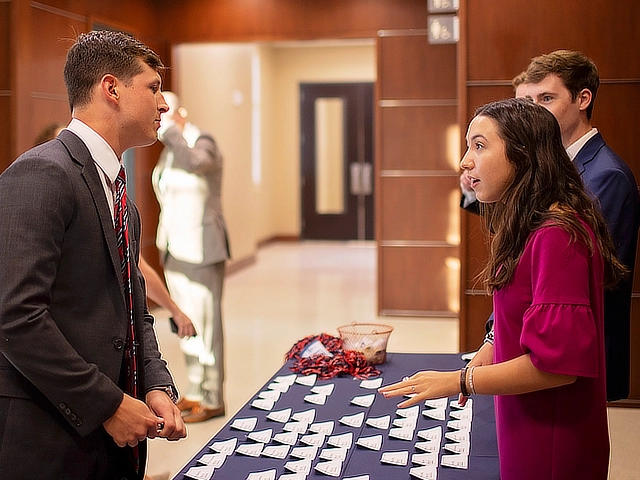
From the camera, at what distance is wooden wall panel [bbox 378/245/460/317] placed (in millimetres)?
7516

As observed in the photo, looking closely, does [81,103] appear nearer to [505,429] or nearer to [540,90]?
[505,429]

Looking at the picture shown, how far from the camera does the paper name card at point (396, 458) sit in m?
1.96

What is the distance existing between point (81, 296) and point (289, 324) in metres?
5.67

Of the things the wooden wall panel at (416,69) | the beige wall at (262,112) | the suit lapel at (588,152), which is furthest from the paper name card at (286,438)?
the beige wall at (262,112)

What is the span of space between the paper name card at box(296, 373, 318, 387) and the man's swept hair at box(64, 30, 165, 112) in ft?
3.89

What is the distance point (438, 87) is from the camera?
7.36 meters

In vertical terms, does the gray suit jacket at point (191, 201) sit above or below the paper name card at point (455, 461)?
above

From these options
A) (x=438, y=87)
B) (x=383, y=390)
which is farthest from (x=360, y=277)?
(x=383, y=390)

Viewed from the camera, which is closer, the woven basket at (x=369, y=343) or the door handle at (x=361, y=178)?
the woven basket at (x=369, y=343)

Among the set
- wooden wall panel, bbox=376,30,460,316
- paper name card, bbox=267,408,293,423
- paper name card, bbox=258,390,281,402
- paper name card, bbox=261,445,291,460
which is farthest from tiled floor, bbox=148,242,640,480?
paper name card, bbox=261,445,291,460

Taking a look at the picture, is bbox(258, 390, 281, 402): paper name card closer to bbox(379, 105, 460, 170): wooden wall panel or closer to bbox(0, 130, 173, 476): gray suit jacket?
bbox(0, 130, 173, 476): gray suit jacket

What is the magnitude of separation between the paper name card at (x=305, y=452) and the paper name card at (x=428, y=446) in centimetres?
26

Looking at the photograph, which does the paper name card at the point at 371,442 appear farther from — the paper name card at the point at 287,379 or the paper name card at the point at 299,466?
the paper name card at the point at 287,379

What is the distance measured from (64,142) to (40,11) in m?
4.44
